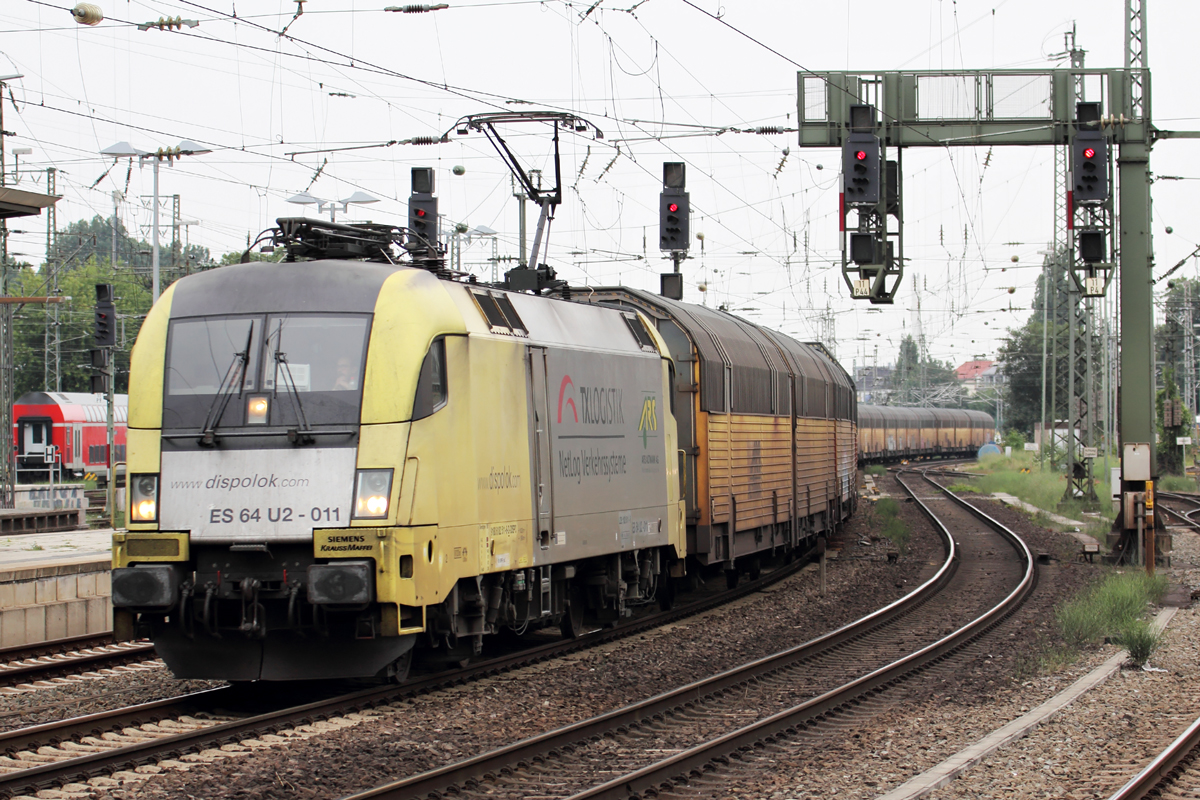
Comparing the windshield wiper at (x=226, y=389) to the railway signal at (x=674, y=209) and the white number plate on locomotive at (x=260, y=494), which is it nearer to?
the white number plate on locomotive at (x=260, y=494)

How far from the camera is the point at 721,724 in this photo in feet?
32.7

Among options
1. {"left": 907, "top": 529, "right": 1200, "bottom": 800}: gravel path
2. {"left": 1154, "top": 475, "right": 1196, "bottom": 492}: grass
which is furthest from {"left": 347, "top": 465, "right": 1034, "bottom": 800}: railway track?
{"left": 1154, "top": 475, "right": 1196, "bottom": 492}: grass

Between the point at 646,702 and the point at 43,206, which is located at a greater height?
the point at 43,206

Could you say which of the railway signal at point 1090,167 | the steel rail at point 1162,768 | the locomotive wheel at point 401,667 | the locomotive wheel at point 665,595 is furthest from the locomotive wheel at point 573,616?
the railway signal at point 1090,167

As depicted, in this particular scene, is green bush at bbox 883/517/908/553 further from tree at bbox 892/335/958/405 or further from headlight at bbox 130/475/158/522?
tree at bbox 892/335/958/405

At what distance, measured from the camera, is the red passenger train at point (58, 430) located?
48625 mm

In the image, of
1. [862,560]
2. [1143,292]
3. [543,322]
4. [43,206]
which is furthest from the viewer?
[862,560]

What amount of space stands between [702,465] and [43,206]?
28.1 ft

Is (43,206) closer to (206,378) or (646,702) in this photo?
(206,378)

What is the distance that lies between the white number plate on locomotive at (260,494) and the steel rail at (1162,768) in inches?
218

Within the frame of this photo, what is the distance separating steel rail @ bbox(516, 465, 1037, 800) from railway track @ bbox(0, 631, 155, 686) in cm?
587

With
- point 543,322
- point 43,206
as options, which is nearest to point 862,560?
point 543,322

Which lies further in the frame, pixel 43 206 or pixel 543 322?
pixel 43 206

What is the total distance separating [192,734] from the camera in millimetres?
8500
